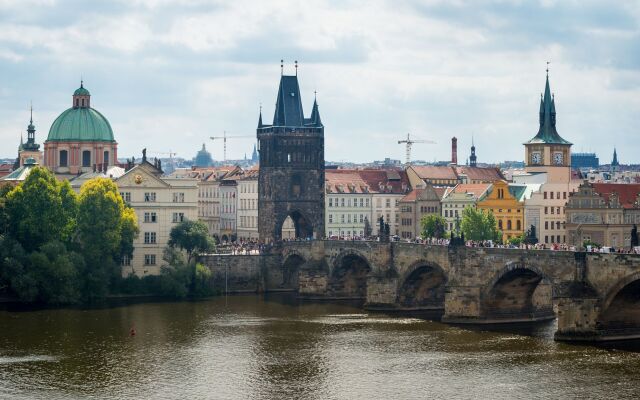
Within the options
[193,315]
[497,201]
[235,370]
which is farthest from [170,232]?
[235,370]

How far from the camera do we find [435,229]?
7082 inches

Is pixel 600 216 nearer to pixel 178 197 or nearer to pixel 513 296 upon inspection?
pixel 513 296

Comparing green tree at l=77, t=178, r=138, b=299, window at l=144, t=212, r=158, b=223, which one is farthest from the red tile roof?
green tree at l=77, t=178, r=138, b=299

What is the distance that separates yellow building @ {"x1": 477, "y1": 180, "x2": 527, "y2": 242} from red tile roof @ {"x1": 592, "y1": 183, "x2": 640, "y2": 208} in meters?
10.6

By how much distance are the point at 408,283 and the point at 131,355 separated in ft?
129

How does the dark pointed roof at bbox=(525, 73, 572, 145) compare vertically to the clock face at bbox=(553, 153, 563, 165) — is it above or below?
above

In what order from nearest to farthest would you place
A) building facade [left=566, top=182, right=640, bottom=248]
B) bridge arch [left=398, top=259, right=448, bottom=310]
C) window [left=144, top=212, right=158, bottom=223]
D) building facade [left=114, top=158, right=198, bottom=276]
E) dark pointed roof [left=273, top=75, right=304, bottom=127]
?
1. bridge arch [left=398, top=259, right=448, bottom=310]
2. building facade [left=114, top=158, right=198, bottom=276]
3. window [left=144, top=212, right=158, bottom=223]
4. building facade [left=566, top=182, right=640, bottom=248]
5. dark pointed roof [left=273, top=75, right=304, bottom=127]

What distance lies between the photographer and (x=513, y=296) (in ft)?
410

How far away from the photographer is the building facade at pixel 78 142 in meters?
187

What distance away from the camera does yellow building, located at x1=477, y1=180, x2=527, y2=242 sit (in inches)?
7111

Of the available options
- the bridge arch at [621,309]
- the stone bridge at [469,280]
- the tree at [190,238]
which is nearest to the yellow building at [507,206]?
the stone bridge at [469,280]

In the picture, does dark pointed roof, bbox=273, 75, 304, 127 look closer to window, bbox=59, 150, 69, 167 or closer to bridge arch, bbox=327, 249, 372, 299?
bridge arch, bbox=327, 249, 372, 299

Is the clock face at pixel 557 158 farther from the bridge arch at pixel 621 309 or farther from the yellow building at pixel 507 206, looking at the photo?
the bridge arch at pixel 621 309

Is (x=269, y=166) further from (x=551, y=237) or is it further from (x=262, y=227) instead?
(x=551, y=237)
